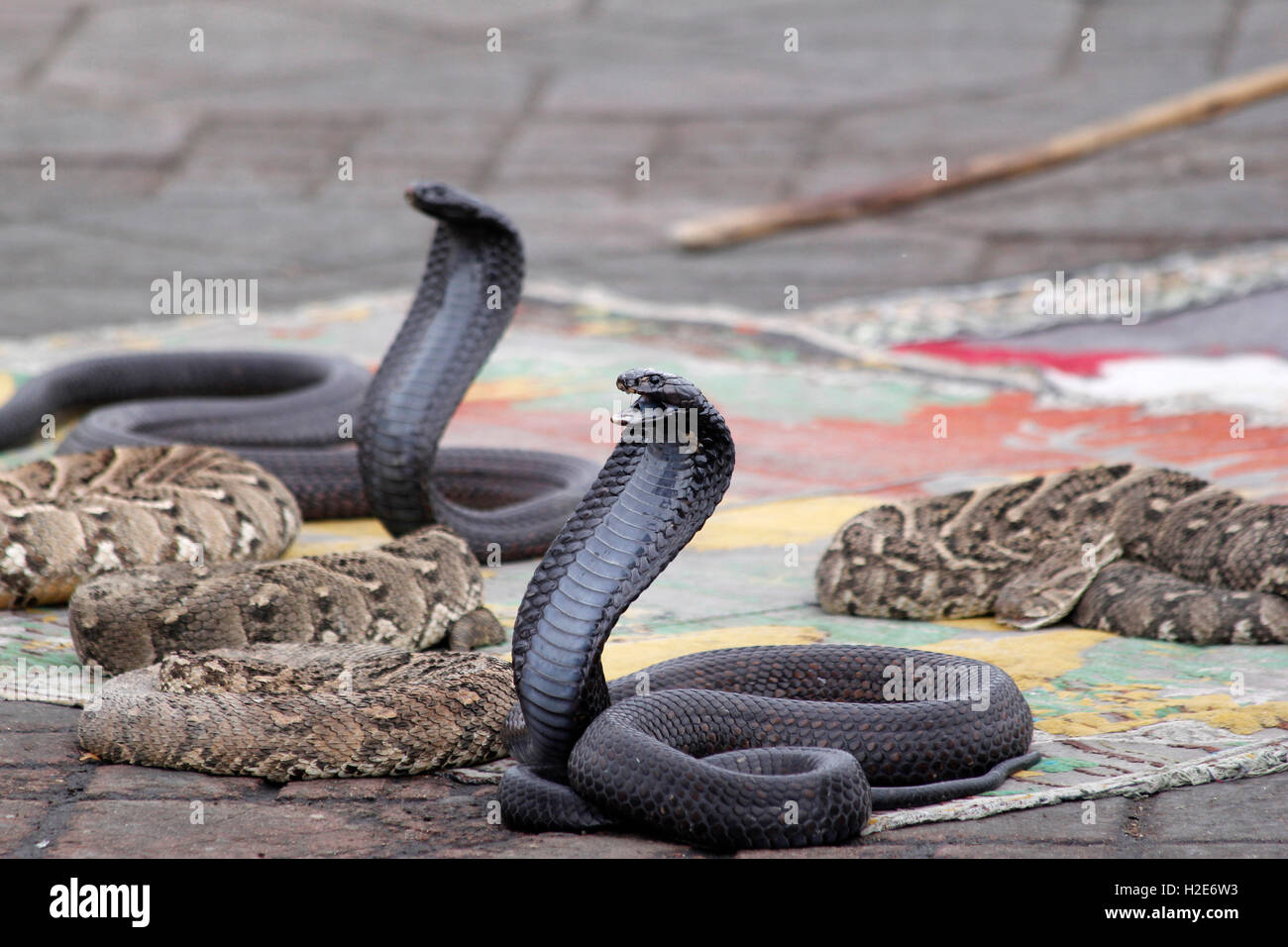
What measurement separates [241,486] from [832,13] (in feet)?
49.2

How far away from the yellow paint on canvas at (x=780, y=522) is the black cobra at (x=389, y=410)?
26.0 inches

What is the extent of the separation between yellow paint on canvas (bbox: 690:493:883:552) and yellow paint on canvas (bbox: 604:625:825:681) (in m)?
1.25

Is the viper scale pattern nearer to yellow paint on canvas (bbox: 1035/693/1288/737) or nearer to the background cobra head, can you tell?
yellow paint on canvas (bbox: 1035/693/1288/737)

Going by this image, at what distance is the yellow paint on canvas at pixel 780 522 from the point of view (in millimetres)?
7691

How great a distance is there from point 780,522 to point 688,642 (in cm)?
203

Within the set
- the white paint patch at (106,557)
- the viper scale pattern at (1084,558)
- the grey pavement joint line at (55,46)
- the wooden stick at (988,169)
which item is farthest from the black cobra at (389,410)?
the grey pavement joint line at (55,46)

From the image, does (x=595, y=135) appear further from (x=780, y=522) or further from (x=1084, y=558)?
(x=1084, y=558)

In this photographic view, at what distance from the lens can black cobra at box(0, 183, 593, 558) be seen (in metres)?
6.95

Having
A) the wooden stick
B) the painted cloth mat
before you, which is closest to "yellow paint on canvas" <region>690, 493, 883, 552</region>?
the painted cloth mat

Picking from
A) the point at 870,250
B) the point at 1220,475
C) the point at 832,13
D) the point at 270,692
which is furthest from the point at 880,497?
the point at 832,13

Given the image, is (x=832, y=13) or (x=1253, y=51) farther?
(x=832, y=13)

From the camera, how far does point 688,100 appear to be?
59.7ft
